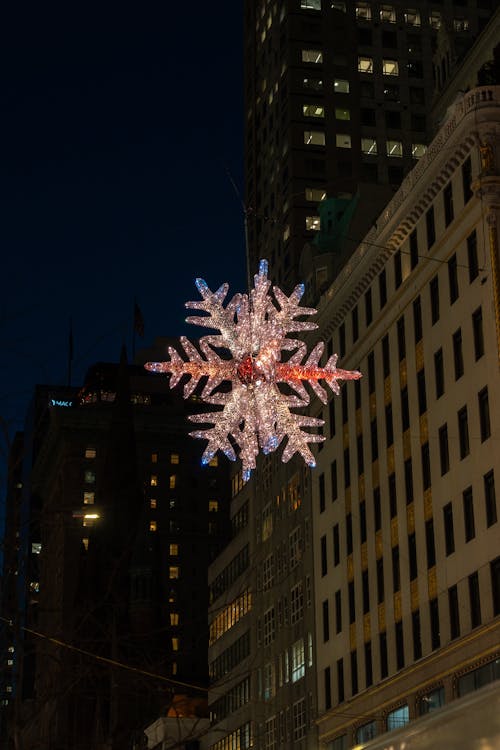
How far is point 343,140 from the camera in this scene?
403ft

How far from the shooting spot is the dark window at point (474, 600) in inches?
2069

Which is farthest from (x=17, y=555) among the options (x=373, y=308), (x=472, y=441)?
(x=373, y=308)

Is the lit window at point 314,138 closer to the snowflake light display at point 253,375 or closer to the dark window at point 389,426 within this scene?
the dark window at point 389,426

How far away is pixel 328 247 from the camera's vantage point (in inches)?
3319

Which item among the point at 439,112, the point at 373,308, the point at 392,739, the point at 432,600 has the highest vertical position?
the point at 439,112

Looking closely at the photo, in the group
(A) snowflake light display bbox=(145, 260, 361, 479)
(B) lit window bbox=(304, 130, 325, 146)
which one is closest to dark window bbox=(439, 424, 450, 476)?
(A) snowflake light display bbox=(145, 260, 361, 479)

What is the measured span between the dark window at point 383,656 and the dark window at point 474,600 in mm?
10267

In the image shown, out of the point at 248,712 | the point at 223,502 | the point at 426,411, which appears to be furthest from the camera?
the point at 223,502

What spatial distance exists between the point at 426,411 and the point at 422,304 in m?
5.30

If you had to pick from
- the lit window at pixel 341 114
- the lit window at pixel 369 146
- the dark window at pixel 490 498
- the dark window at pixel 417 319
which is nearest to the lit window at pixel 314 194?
the lit window at pixel 369 146

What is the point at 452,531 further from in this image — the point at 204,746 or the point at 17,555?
the point at 204,746

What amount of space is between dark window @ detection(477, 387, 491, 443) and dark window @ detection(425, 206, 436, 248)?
10.4 m

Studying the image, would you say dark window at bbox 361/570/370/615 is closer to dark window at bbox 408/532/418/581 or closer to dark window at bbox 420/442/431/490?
dark window at bbox 408/532/418/581

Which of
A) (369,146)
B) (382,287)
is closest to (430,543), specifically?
(382,287)
